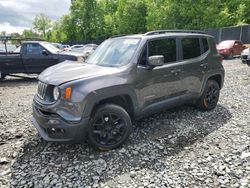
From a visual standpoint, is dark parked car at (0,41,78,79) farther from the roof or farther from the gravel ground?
the roof

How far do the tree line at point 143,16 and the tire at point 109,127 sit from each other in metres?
29.9

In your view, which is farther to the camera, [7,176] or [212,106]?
[212,106]

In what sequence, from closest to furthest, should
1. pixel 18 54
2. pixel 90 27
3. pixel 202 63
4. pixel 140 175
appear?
1. pixel 140 175
2. pixel 202 63
3. pixel 18 54
4. pixel 90 27

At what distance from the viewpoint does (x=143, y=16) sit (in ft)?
147

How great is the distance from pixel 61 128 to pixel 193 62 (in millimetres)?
3067

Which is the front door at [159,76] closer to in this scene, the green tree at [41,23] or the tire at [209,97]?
the tire at [209,97]

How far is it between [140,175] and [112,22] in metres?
47.6

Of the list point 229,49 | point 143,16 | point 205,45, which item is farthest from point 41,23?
point 205,45

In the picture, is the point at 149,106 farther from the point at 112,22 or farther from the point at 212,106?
the point at 112,22

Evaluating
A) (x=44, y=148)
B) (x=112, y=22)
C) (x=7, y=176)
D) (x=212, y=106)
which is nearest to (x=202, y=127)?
(x=212, y=106)

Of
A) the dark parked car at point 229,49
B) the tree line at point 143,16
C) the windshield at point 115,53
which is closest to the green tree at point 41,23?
the tree line at point 143,16

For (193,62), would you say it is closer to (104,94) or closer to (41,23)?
(104,94)

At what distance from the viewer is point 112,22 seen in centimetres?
4825

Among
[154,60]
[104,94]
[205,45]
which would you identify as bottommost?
[104,94]
